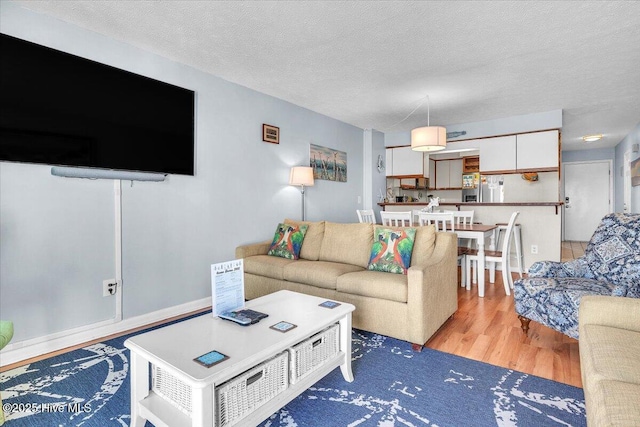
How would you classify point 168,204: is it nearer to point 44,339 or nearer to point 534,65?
point 44,339

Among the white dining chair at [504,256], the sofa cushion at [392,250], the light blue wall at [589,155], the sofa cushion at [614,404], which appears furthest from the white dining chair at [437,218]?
the light blue wall at [589,155]

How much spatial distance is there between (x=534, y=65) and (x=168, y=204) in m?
3.61

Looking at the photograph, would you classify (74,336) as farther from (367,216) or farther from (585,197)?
(585,197)

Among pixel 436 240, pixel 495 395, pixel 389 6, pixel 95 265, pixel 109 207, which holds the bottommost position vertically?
pixel 495 395

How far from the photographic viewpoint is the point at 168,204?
117 inches

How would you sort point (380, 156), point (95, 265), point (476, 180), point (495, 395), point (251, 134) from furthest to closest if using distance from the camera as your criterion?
1. point (476, 180)
2. point (380, 156)
3. point (251, 134)
4. point (95, 265)
5. point (495, 395)

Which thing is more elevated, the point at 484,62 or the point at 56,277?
the point at 484,62

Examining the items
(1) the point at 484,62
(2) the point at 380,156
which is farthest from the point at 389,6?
(2) the point at 380,156

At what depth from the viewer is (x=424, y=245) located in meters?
2.73

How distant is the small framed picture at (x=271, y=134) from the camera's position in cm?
389

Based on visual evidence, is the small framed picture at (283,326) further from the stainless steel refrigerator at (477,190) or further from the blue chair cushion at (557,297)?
the stainless steel refrigerator at (477,190)

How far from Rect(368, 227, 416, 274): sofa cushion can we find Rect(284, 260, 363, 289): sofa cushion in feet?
Result: 0.84

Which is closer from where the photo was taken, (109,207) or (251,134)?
(109,207)

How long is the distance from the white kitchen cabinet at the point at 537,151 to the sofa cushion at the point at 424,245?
9.98ft
